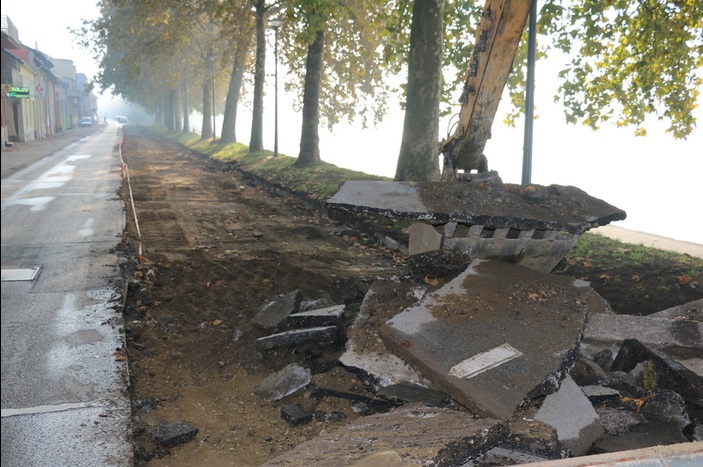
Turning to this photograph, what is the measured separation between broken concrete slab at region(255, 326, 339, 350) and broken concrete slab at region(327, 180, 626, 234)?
4.90 ft

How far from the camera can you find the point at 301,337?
224 inches

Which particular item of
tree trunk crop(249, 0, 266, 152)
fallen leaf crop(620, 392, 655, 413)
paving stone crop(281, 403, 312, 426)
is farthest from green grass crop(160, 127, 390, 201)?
fallen leaf crop(620, 392, 655, 413)

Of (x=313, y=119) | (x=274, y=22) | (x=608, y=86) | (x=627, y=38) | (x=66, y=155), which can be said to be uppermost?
(x=274, y=22)

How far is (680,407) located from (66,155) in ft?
103

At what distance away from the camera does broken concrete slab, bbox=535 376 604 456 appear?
3865 millimetres

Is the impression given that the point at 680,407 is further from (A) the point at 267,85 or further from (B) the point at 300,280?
(A) the point at 267,85

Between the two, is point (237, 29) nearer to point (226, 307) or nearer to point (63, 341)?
point (226, 307)

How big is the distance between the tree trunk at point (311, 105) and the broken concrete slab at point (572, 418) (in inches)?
684

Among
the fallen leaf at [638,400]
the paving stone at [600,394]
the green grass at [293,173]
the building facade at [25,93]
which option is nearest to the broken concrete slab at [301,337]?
the paving stone at [600,394]

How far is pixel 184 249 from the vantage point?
32.0 feet

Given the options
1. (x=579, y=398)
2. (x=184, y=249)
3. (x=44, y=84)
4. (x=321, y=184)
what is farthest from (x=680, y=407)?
(x=44, y=84)

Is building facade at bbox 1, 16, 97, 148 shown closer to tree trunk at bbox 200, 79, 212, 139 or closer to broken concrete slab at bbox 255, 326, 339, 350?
tree trunk at bbox 200, 79, 212, 139

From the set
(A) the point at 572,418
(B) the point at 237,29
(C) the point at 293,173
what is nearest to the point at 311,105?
(C) the point at 293,173

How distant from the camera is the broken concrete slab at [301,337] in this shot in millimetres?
5692
